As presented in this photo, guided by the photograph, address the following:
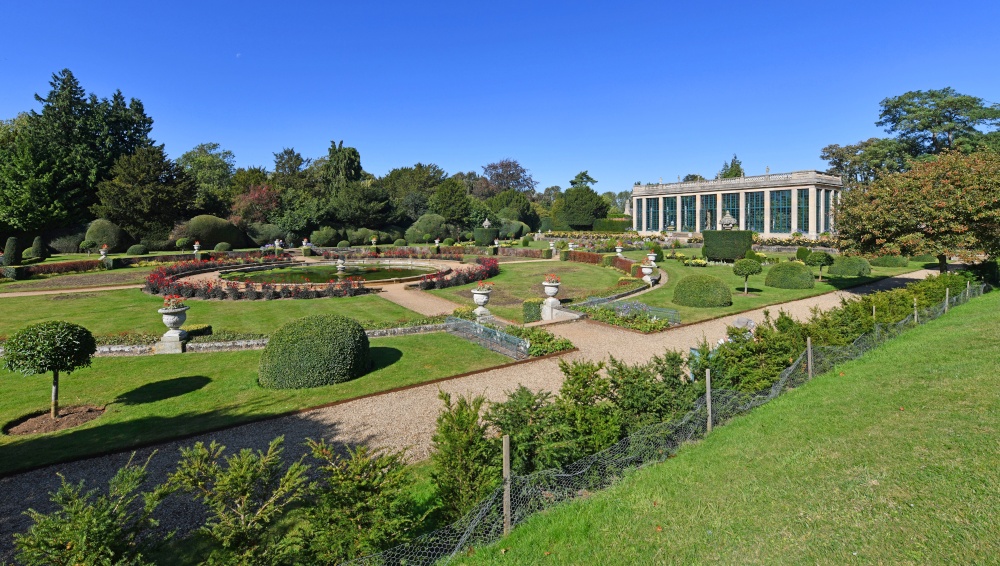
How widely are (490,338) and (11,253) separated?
122ft

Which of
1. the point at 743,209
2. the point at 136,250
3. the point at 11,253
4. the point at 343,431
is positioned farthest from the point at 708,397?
the point at 743,209

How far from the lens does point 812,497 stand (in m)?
5.67

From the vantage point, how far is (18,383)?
1157cm

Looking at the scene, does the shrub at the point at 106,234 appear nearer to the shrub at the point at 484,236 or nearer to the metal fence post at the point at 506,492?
the shrub at the point at 484,236

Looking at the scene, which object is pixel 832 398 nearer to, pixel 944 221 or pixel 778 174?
pixel 944 221

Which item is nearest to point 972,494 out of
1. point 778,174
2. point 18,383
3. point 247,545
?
point 247,545

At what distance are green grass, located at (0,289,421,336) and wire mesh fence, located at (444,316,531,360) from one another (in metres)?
2.40

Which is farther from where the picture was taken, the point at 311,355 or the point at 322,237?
the point at 322,237

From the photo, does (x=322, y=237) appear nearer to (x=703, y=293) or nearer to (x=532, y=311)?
(x=532, y=311)

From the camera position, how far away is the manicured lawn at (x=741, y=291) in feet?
65.0

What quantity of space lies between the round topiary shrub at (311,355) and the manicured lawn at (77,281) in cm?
2365

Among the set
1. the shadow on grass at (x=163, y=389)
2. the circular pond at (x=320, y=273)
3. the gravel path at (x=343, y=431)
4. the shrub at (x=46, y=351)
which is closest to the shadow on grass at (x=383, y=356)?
the gravel path at (x=343, y=431)

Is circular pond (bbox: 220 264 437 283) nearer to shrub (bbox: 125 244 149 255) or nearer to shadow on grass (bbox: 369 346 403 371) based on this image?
shadow on grass (bbox: 369 346 403 371)

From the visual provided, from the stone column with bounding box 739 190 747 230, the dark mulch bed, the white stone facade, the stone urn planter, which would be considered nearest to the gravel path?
the dark mulch bed
